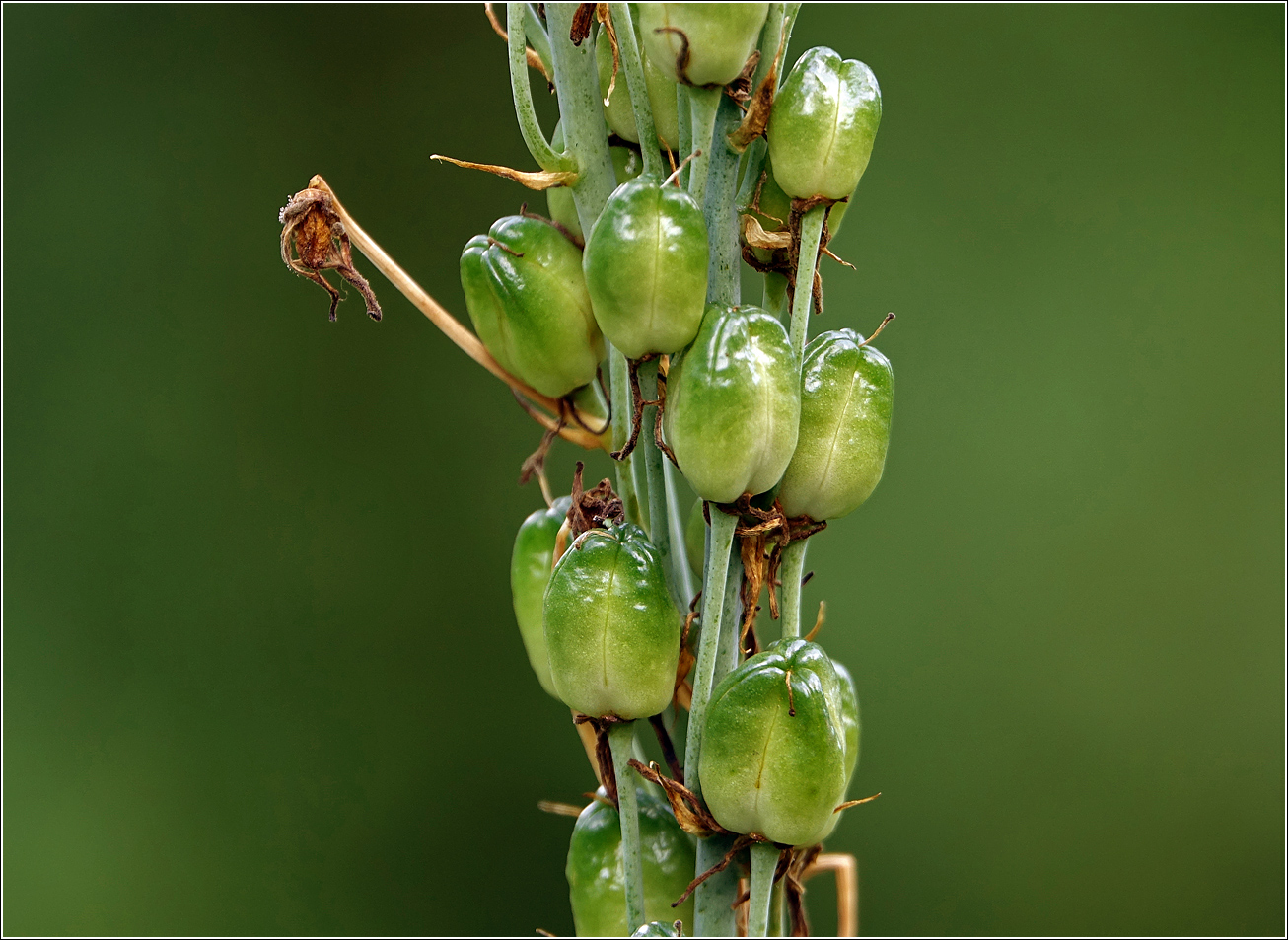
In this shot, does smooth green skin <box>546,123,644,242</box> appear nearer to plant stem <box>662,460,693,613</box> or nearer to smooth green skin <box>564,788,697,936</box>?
plant stem <box>662,460,693,613</box>

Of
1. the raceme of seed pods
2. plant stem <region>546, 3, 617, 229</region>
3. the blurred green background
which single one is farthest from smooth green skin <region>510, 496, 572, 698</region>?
the blurred green background

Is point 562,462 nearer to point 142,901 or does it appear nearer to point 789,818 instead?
point 142,901

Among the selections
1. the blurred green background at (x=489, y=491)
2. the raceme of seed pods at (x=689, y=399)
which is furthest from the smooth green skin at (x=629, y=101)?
the blurred green background at (x=489, y=491)

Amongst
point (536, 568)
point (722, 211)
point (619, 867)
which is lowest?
point (619, 867)

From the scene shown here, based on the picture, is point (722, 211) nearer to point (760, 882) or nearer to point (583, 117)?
point (583, 117)

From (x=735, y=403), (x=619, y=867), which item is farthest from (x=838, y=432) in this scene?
(x=619, y=867)

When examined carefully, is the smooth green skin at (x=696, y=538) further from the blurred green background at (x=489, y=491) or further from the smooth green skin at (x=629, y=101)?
the blurred green background at (x=489, y=491)

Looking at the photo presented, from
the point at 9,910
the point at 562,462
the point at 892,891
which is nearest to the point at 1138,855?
the point at 892,891
